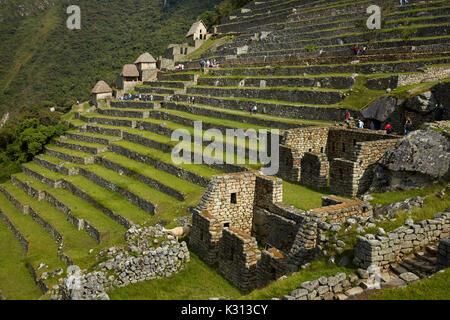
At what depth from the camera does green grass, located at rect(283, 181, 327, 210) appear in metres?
11.6

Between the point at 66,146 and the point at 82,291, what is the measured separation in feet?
82.9

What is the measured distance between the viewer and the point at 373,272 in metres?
6.05

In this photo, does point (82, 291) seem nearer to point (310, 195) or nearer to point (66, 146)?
point (310, 195)

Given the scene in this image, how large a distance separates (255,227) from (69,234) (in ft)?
34.7

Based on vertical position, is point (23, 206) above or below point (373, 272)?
below

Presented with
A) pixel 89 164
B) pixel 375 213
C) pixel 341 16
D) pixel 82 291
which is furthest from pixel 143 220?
pixel 341 16

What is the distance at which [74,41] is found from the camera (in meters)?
88.5

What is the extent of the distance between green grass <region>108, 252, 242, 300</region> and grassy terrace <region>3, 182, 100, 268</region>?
366 cm

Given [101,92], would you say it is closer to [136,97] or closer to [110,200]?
[136,97]

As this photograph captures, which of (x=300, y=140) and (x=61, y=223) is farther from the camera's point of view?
(x=61, y=223)

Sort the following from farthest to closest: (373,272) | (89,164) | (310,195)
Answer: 1. (89,164)
2. (310,195)
3. (373,272)

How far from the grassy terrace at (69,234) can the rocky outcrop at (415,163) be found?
8921 millimetres

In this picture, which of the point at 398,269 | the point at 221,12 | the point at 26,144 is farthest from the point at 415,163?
the point at 221,12

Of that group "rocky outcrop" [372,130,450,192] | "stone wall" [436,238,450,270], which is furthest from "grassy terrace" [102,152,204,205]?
"stone wall" [436,238,450,270]
